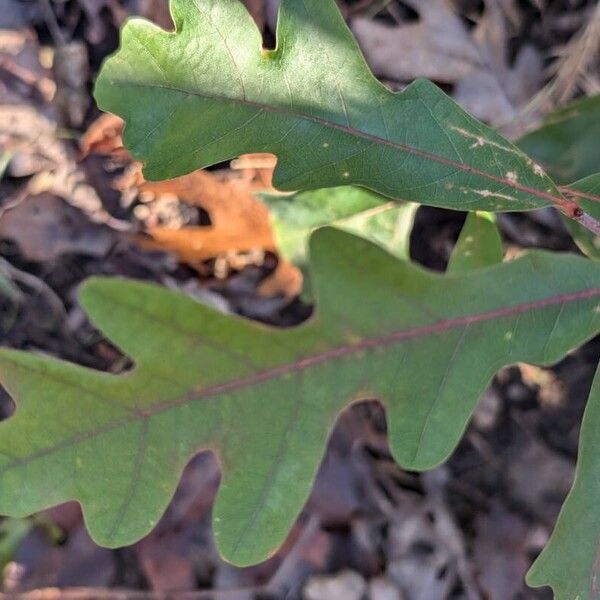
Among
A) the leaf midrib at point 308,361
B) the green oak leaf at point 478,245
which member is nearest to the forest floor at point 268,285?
the green oak leaf at point 478,245

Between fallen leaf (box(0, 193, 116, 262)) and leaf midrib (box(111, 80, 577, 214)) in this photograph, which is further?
fallen leaf (box(0, 193, 116, 262))

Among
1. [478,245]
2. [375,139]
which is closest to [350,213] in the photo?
[478,245]

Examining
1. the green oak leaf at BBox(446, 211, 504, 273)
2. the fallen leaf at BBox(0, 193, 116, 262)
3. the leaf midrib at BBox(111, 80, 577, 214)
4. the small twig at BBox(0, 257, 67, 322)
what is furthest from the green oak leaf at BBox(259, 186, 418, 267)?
the small twig at BBox(0, 257, 67, 322)

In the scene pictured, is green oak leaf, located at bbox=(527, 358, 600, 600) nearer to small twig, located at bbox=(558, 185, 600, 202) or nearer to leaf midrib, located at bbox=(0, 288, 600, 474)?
leaf midrib, located at bbox=(0, 288, 600, 474)

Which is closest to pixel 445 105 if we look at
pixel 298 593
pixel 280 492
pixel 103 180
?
pixel 280 492

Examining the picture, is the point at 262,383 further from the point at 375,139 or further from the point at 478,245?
the point at 478,245
